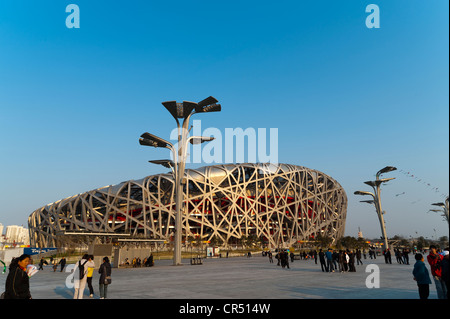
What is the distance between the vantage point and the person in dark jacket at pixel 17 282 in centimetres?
524

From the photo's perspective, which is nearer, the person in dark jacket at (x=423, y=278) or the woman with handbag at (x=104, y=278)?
the person in dark jacket at (x=423, y=278)

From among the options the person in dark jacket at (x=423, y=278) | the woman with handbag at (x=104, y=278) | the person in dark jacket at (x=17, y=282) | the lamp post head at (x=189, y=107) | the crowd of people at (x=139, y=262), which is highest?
the lamp post head at (x=189, y=107)

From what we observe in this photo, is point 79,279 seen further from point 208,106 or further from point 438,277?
point 208,106

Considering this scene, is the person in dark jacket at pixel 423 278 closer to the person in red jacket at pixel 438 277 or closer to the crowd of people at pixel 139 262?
the person in red jacket at pixel 438 277

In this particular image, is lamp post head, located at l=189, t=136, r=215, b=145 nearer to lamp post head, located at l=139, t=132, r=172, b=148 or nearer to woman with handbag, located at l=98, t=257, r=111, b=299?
lamp post head, located at l=139, t=132, r=172, b=148

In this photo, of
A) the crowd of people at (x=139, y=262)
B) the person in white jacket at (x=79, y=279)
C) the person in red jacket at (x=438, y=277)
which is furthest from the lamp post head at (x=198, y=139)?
the person in red jacket at (x=438, y=277)

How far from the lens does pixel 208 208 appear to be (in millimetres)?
67312

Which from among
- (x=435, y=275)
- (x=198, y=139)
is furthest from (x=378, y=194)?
(x=435, y=275)

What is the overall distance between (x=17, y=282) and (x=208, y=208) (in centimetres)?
6263

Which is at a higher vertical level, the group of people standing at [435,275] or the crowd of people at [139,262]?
the group of people standing at [435,275]

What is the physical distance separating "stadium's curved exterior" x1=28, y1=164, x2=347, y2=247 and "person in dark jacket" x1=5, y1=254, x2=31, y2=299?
5565cm

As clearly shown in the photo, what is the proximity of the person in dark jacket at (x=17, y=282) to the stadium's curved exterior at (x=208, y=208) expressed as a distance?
5565 cm
